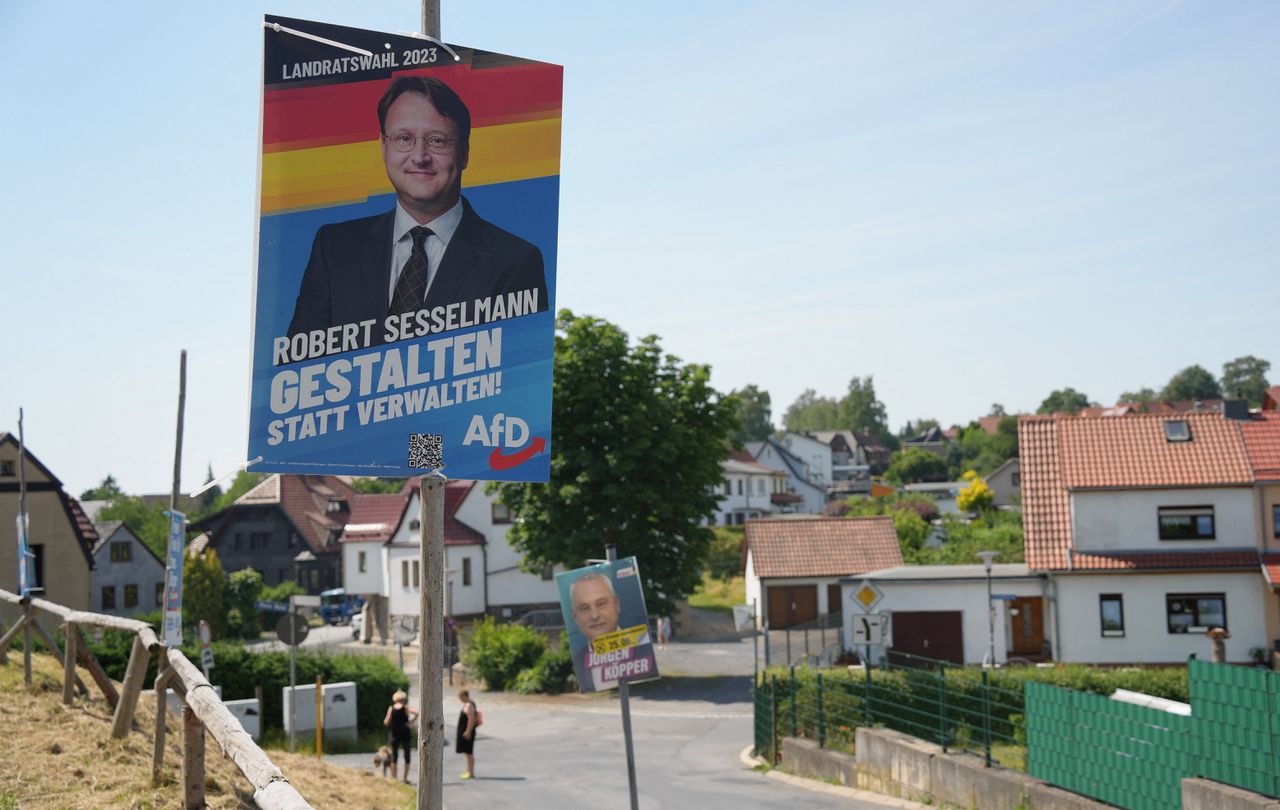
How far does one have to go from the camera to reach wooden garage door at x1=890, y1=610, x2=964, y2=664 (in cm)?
3603

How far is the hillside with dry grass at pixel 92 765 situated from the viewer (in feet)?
25.9

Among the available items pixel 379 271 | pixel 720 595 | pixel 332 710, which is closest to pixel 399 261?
pixel 379 271

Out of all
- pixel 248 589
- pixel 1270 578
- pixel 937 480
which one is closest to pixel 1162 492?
pixel 1270 578

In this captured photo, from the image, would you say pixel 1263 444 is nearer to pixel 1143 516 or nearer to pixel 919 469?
pixel 1143 516

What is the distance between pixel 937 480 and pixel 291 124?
13287 centimetres

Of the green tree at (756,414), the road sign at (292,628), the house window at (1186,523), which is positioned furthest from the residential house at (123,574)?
the green tree at (756,414)

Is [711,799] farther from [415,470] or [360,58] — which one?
[360,58]

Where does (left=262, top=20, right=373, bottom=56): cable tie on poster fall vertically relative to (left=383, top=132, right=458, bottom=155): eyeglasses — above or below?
above

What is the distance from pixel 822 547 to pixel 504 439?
43516 mm

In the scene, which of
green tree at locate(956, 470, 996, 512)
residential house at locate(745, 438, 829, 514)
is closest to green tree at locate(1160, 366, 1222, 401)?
residential house at locate(745, 438, 829, 514)

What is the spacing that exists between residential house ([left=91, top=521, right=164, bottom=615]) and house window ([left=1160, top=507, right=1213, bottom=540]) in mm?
47730

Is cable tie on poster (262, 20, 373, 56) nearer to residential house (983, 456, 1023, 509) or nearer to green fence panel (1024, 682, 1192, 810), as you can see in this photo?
green fence panel (1024, 682, 1192, 810)

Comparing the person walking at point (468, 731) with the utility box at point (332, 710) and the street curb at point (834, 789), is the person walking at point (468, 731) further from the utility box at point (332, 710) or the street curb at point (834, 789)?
the street curb at point (834, 789)

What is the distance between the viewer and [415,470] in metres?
6.41
